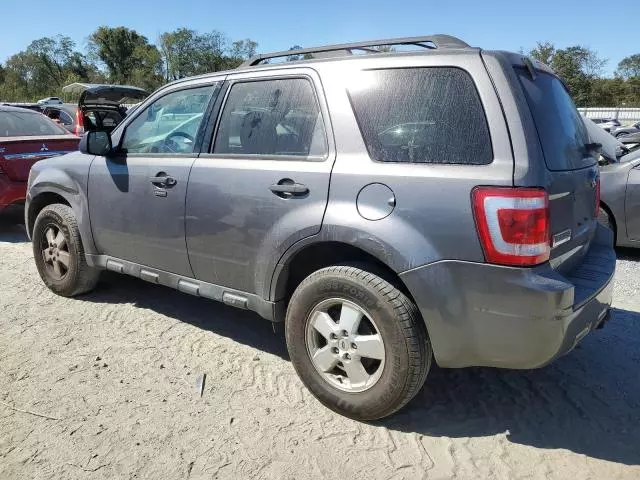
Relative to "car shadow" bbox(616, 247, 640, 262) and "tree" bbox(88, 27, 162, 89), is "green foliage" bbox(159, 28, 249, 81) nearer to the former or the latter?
"tree" bbox(88, 27, 162, 89)

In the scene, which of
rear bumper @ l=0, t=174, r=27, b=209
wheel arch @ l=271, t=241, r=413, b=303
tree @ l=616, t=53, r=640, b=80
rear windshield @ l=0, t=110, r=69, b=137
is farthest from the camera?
tree @ l=616, t=53, r=640, b=80

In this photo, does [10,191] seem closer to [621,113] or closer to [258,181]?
[258,181]

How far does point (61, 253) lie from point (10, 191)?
113 inches

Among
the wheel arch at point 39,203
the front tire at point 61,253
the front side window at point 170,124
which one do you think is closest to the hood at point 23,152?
the wheel arch at point 39,203

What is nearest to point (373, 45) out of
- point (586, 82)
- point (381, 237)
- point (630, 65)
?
point (381, 237)

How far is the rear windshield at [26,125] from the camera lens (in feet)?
24.4

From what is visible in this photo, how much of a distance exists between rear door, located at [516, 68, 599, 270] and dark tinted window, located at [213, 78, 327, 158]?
3.59ft

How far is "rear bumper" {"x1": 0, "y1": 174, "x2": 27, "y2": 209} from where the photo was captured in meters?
6.64

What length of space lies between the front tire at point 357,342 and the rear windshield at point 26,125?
6315mm

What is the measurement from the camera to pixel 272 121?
3.17 m

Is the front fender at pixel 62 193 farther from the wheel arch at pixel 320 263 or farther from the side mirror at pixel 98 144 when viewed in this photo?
the wheel arch at pixel 320 263

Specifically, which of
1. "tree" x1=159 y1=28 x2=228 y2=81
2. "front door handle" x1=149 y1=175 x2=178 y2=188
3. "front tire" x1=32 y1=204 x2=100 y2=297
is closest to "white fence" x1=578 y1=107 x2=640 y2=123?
"front tire" x1=32 y1=204 x2=100 y2=297

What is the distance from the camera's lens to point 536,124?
247cm

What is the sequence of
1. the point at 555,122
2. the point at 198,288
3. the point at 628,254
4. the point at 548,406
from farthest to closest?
the point at 628,254 → the point at 198,288 → the point at 548,406 → the point at 555,122
